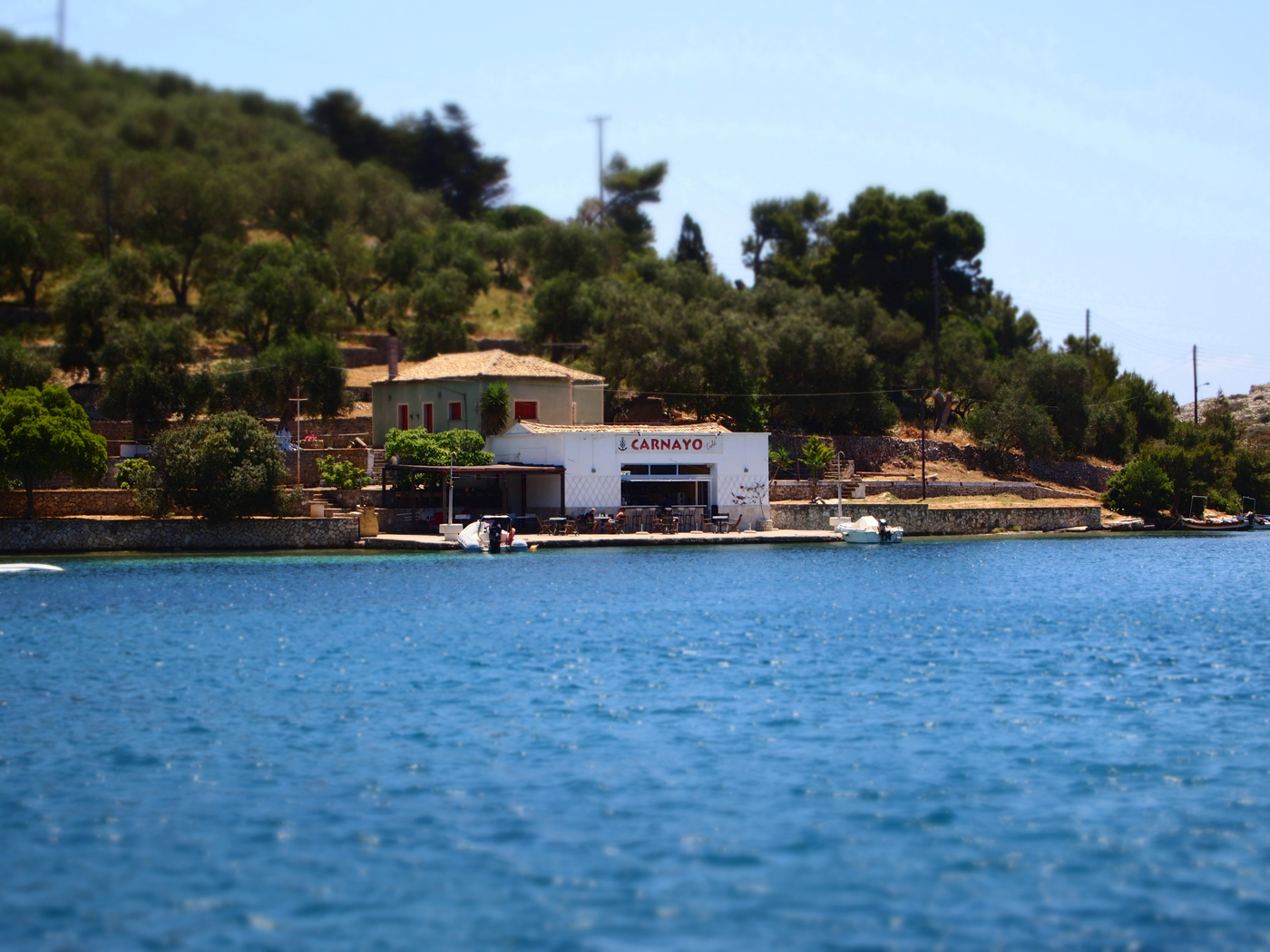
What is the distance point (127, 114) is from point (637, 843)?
60.0 meters

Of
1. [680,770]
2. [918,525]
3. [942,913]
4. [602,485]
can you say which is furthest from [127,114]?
[942,913]

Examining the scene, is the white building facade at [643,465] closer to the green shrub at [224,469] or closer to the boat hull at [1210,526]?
the green shrub at [224,469]

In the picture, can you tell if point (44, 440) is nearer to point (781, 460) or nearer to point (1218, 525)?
point (781, 460)

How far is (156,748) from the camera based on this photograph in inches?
614

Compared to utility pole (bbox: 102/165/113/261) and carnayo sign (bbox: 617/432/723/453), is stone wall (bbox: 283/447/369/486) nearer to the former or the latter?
carnayo sign (bbox: 617/432/723/453)

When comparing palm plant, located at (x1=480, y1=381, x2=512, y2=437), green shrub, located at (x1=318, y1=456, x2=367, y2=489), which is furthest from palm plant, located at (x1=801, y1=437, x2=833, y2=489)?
green shrub, located at (x1=318, y1=456, x2=367, y2=489)

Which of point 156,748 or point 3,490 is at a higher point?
point 3,490

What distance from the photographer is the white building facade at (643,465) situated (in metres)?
48.9

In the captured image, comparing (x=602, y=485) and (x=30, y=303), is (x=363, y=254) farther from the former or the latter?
(x=602, y=485)

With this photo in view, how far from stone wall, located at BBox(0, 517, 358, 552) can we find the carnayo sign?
10958mm

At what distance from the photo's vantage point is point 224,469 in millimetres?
43906

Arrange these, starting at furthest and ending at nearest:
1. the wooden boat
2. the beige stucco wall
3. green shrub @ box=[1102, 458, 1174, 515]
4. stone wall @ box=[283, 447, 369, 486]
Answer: the wooden boat < green shrub @ box=[1102, 458, 1174, 515] < the beige stucco wall < stone wall @ box=[283, 447, 369, 486]

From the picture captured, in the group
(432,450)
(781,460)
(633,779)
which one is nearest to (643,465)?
(432,450)

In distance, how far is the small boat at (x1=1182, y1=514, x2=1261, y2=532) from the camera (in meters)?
59.8
